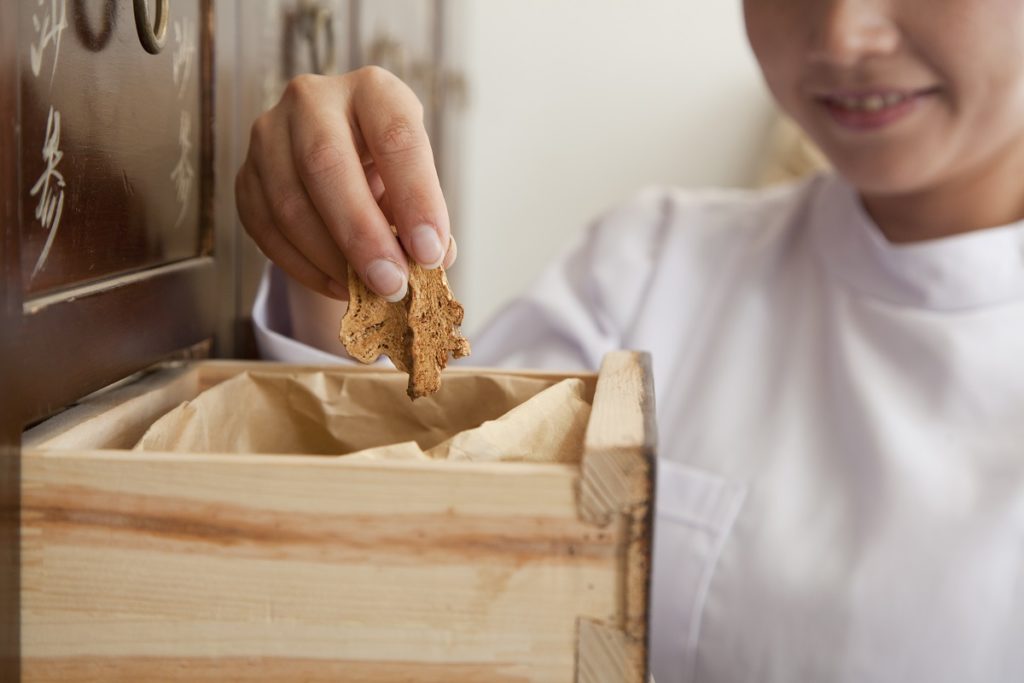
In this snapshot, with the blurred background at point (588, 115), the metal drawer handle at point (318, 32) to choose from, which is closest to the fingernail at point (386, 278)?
the metal drawer handle at point (318, 32)

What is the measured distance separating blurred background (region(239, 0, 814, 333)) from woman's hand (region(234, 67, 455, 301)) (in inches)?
80.3

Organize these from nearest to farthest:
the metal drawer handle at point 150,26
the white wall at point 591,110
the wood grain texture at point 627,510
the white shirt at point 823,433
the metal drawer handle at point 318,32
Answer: the wood grain texture at point 627,510 < the metal drawer handle at point 150,26 < the white shirt at point 823,433 < the metal drawer handle at point 318,32 < the white wall at point 591,110

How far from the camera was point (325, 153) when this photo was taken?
0.48 meters

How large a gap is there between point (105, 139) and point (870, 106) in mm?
637

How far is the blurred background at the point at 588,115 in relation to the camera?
2.64m

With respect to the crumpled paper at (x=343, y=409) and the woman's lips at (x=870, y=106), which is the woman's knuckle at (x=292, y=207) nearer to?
the crumpled paper at (x=343, y=409)

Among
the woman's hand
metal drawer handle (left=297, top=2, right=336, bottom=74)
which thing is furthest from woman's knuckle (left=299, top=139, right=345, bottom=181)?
metal drawer handle (left=297, top=2, right=336, bottom=74)

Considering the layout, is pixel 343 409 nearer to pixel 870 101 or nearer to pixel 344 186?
pixel 344 186

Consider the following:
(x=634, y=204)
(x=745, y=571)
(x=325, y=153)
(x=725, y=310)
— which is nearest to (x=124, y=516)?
(x=325, y=153)

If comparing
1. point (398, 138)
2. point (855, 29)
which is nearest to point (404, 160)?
point (398, 138)

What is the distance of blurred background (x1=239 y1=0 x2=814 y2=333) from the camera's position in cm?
264

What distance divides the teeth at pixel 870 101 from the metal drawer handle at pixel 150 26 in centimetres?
60

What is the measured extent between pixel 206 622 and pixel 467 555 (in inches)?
3.9

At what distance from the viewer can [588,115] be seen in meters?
2.67
